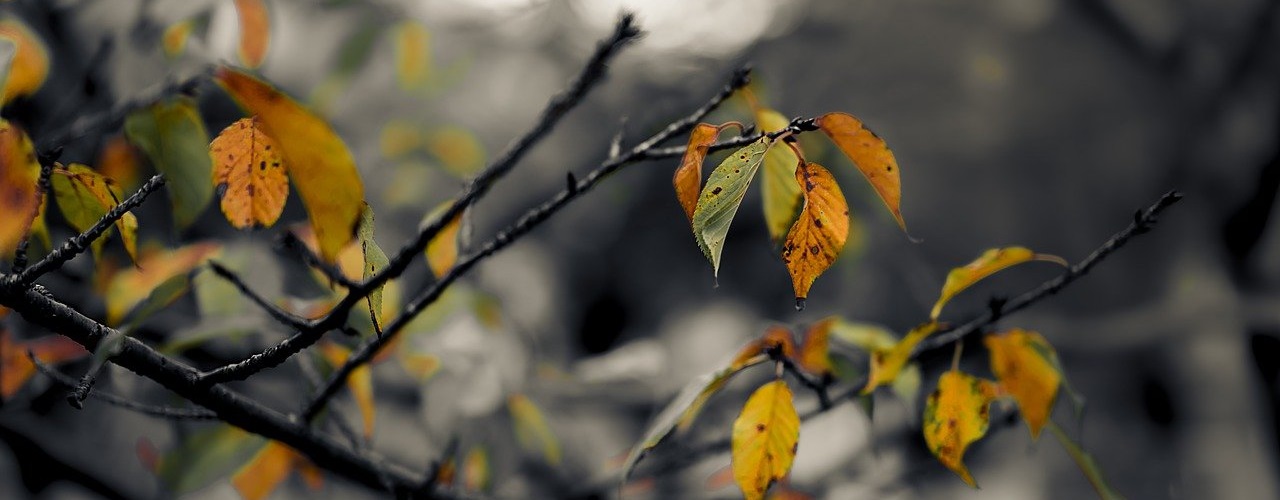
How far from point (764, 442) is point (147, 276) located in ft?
2.46

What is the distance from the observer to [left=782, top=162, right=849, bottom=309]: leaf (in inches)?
13.3

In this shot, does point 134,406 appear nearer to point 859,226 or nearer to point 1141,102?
point 859,226

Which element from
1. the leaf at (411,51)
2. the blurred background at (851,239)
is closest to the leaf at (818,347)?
the blurred background at (851,239)

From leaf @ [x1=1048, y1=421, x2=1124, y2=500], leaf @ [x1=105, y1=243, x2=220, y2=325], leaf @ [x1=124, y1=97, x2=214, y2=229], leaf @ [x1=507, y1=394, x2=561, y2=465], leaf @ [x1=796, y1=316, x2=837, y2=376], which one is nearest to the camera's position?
leaf @ [x1=124, y1=97, x2=214, y2=229]

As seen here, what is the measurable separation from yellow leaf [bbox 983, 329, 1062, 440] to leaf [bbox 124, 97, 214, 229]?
438mm

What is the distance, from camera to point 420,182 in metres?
1.68

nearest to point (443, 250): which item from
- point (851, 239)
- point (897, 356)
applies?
point (897, 356)

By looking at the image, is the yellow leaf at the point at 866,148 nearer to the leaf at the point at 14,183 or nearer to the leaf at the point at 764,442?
the leaf at the point at 764,442

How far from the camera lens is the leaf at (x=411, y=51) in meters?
1.67

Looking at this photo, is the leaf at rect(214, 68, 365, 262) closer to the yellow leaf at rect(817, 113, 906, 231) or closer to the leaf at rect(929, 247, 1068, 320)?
the yellow leaf at rect(817, 113, 906, 231)

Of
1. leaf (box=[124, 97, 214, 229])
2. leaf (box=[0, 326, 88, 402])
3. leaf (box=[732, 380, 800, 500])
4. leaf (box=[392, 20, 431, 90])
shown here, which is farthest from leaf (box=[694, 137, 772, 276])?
leaf (box=[392, 20, 431, 90])

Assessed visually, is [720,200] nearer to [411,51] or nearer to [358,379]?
[358,379]

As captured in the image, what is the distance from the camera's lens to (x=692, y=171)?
0.34 metres

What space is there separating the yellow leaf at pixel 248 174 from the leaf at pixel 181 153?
47mm
